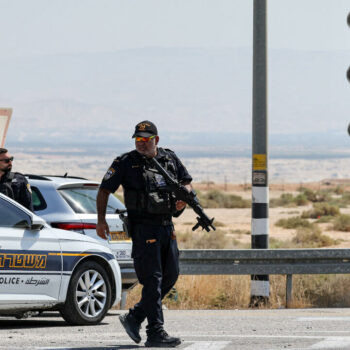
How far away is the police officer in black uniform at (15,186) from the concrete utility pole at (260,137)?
4323 millimetres

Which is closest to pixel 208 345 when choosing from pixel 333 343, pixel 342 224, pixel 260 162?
pixel 333 343

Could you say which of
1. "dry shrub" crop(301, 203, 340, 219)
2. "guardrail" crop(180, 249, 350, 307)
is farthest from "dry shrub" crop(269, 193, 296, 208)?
"guardrail" crop(180, 249, 350, 307)

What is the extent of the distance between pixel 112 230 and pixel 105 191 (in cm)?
373

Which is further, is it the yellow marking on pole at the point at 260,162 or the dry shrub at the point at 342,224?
the dry shrub at the point at 342,224

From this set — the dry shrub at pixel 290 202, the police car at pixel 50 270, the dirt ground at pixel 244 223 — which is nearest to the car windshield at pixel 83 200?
the police car at pixel 50 270

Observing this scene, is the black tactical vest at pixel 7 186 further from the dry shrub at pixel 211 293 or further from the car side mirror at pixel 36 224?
the dry shrub at pixel 211 293

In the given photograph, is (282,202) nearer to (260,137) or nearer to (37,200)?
(260,137)

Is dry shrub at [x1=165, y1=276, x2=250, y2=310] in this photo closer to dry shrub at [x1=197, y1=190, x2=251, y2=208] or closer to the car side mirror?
the car side mirror

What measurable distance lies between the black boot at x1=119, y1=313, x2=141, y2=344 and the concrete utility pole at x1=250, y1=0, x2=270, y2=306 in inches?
249

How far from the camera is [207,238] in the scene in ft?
99.3

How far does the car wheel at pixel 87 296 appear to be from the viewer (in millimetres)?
11422

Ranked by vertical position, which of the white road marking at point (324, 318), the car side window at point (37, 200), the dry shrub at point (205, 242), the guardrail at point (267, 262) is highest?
the dry shrub at point (205, 242)

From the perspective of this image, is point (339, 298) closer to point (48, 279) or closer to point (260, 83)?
point (260, 83)

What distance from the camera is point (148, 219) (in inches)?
368
